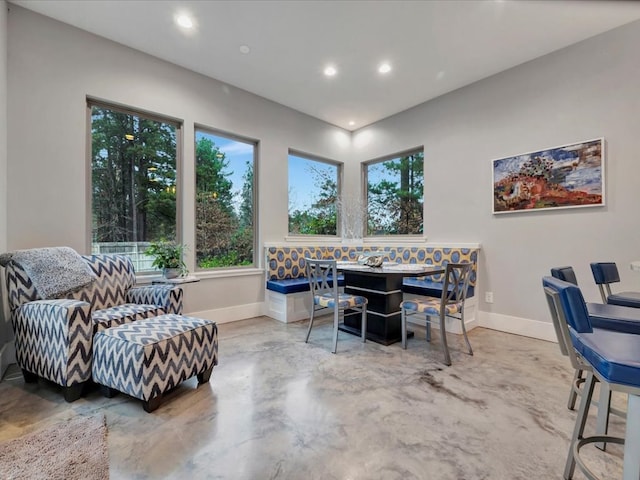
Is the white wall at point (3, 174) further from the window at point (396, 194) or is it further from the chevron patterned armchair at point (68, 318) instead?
the window at point (396, 194)

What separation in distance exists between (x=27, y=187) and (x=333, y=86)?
10.9 ft

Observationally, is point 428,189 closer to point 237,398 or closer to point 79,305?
point 237,398

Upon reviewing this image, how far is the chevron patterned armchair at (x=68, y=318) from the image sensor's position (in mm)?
1809

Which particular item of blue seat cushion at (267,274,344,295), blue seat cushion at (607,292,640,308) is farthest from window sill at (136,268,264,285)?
blue seat cushion at (607,292,640,308)

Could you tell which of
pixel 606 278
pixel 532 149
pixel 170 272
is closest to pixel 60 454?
pixel 170 272

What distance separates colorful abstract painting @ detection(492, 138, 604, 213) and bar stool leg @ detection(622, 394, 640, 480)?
8.83 feet

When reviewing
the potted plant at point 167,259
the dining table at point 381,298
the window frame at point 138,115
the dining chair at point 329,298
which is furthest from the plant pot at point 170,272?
the dining table at point 381,298

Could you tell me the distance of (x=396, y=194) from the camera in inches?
186

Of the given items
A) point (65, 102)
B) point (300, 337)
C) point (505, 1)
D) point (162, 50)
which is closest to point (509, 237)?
point (505, 1)

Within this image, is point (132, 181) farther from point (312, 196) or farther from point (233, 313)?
point (312, 196)

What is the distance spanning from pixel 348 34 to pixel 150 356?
313 centimetres

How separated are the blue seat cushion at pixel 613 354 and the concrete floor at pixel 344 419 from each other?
28.6 inches

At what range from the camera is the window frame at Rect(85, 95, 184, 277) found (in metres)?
2.88

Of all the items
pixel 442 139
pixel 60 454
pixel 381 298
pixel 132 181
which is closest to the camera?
pixel 60 454
